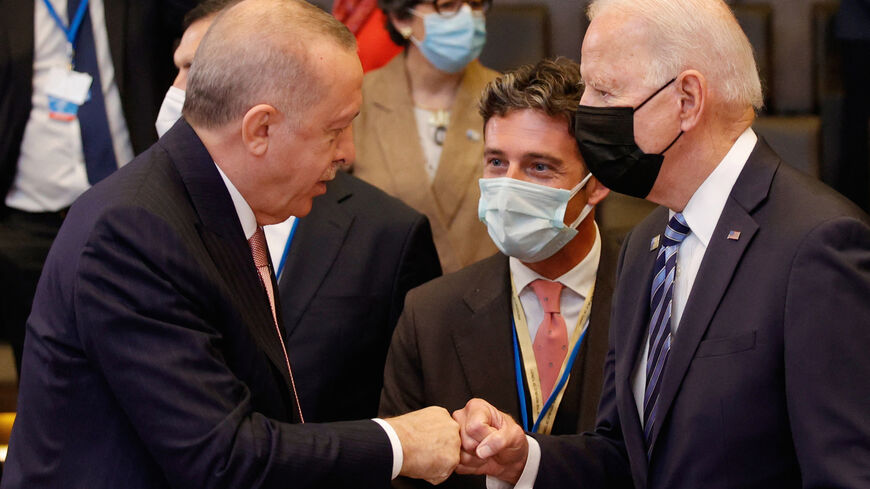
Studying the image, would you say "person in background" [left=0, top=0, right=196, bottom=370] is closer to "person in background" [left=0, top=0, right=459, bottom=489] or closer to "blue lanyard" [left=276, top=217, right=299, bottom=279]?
"blue lanyard" [left=276, top=217, right=299, bottom=279]

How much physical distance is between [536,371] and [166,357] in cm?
112

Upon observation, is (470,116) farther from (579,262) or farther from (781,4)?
(781,4)

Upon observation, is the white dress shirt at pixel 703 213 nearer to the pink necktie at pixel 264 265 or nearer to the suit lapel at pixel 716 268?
the suit lapel at pixel 716 268

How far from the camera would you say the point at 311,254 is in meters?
3.03

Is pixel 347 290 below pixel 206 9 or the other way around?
below

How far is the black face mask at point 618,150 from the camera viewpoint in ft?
6.81

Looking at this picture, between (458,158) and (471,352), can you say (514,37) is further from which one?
(471,352)

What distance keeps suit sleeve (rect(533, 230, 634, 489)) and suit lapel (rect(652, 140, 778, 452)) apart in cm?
39

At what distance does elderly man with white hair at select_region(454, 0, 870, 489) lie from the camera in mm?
1750

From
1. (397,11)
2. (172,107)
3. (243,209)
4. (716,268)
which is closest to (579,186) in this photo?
(716,268)

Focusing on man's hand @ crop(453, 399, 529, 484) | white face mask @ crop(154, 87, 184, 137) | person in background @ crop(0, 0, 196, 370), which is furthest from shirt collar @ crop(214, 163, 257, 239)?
person in background @ crop(0, 0, 196, 370)

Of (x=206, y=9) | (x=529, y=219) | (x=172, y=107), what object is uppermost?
(x=206, y=9)

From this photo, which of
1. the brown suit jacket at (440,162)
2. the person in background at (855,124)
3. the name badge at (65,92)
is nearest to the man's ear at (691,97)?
the brown suit jacket at (440,162)

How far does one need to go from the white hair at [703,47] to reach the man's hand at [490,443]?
2.73 feet
